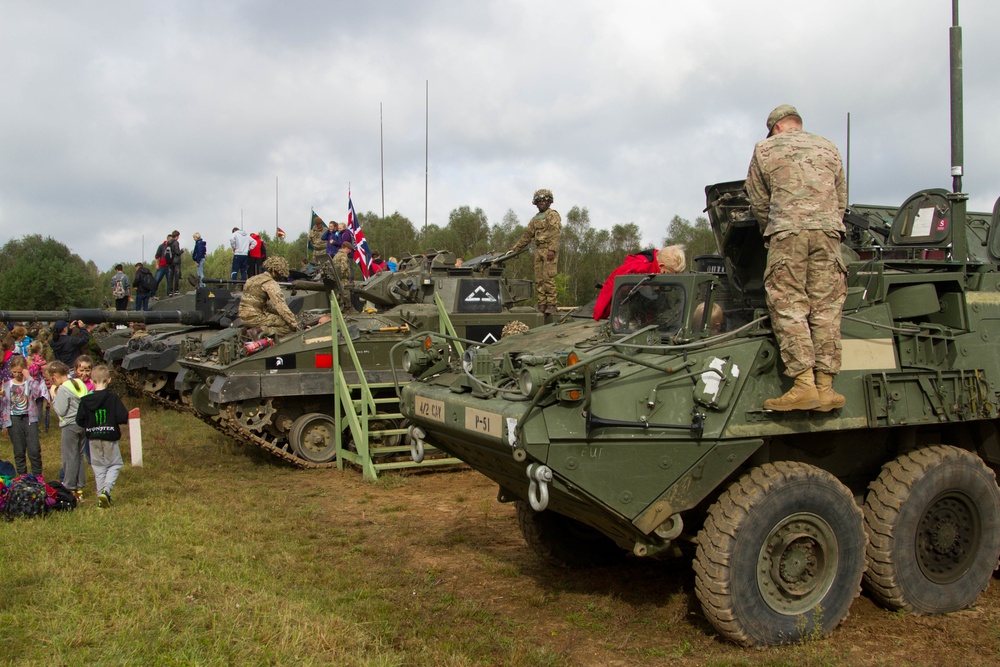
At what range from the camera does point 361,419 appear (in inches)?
396

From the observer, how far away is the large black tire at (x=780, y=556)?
470 centimetres

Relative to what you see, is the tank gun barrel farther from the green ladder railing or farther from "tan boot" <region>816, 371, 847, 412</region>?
"tan boot" <region>816, 371, 847, 412</region>

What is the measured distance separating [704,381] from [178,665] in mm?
2987

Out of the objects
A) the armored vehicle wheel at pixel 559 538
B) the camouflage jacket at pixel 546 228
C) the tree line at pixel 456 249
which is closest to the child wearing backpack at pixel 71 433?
the armored vehicle wheel at pixel 559 538

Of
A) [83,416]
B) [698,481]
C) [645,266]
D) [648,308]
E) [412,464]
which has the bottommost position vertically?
[412,464]

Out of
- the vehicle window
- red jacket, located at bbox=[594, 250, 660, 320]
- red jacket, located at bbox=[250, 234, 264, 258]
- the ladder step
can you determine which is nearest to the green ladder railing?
the ladder step

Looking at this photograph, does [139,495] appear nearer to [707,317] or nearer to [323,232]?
[707,317]

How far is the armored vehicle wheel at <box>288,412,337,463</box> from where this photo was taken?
10875 mm

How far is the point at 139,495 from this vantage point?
8.92 meters

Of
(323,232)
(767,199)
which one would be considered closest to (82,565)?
(767,199)

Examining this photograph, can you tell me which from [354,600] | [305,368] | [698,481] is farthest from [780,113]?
[305,368]

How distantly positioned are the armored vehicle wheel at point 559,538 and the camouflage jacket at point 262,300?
553 cm

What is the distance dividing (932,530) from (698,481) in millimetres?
1708

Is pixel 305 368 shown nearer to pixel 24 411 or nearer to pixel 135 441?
pixel 135 441
